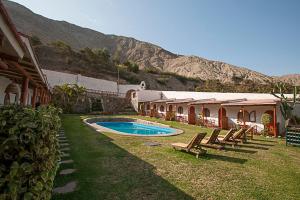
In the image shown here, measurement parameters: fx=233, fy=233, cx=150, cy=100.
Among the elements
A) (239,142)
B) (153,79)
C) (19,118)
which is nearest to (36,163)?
(19,118)

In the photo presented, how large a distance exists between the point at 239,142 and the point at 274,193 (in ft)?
25.1

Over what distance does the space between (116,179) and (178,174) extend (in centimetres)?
175

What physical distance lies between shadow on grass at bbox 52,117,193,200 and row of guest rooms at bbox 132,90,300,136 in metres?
13.3

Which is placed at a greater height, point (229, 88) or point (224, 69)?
point (224, 69)

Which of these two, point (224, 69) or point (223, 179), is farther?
point (224, 69)

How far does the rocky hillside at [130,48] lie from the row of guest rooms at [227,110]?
58.5m

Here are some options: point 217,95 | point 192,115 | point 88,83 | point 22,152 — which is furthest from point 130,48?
point 22,152

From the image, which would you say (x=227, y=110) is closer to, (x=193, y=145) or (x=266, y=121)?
(x=266, y=121)

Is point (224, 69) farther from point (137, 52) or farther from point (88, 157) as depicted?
point (88, 157)

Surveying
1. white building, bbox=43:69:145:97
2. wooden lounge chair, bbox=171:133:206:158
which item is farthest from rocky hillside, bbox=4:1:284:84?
wooden lounge chair, bbox=171:133:206:158

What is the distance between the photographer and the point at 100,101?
3925cm

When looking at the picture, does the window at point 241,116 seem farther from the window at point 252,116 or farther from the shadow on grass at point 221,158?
the shadow on grass at point 221,158

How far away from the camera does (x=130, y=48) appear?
14975 centimetres

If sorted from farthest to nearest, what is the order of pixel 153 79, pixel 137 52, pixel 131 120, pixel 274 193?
pixel 137 52 < pixel 153 79 < pixel 131 120 < pixel 274 193
